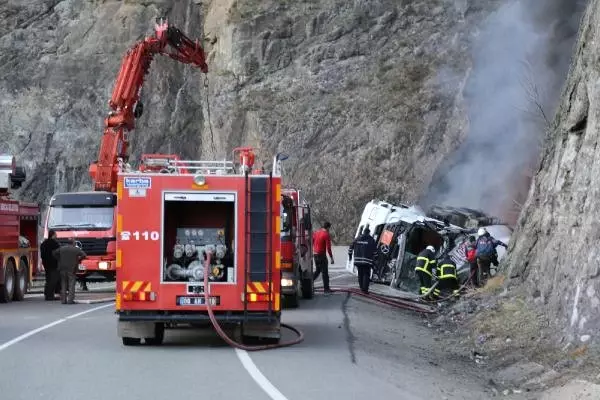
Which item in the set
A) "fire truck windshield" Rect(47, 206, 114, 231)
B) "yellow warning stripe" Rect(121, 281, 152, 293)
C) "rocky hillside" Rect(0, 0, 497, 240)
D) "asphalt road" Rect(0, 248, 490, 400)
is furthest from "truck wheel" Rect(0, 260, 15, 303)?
"rocky hillside" Rect(0, 0, 497, 240)

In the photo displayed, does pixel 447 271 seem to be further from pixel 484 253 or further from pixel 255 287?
pixel 255 287

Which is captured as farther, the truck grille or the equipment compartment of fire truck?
the truck grille

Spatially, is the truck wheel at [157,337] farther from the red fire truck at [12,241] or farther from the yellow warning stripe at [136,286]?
the red fire truck at [12,241]

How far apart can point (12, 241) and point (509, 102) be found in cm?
2081

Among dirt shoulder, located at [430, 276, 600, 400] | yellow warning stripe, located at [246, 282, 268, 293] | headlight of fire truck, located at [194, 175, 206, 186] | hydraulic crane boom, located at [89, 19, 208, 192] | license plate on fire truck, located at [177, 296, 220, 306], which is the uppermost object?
hydraulic crane boom, located at [89, 19, 208, 192]

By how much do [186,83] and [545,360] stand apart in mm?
38352

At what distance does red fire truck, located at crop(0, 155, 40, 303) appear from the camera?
21234mm

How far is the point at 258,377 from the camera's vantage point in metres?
10.4

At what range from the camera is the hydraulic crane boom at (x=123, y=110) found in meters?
26.2

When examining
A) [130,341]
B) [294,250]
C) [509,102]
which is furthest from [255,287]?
[509,102]

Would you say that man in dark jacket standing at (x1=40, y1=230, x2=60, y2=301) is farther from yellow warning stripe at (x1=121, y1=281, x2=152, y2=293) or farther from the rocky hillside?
the rocky hillside

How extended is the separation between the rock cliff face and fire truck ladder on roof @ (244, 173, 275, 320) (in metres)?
4.30

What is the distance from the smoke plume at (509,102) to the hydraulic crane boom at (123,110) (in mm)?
13664

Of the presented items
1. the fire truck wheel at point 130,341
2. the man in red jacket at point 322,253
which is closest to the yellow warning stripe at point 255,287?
the fire truck wheel at point 130,341
